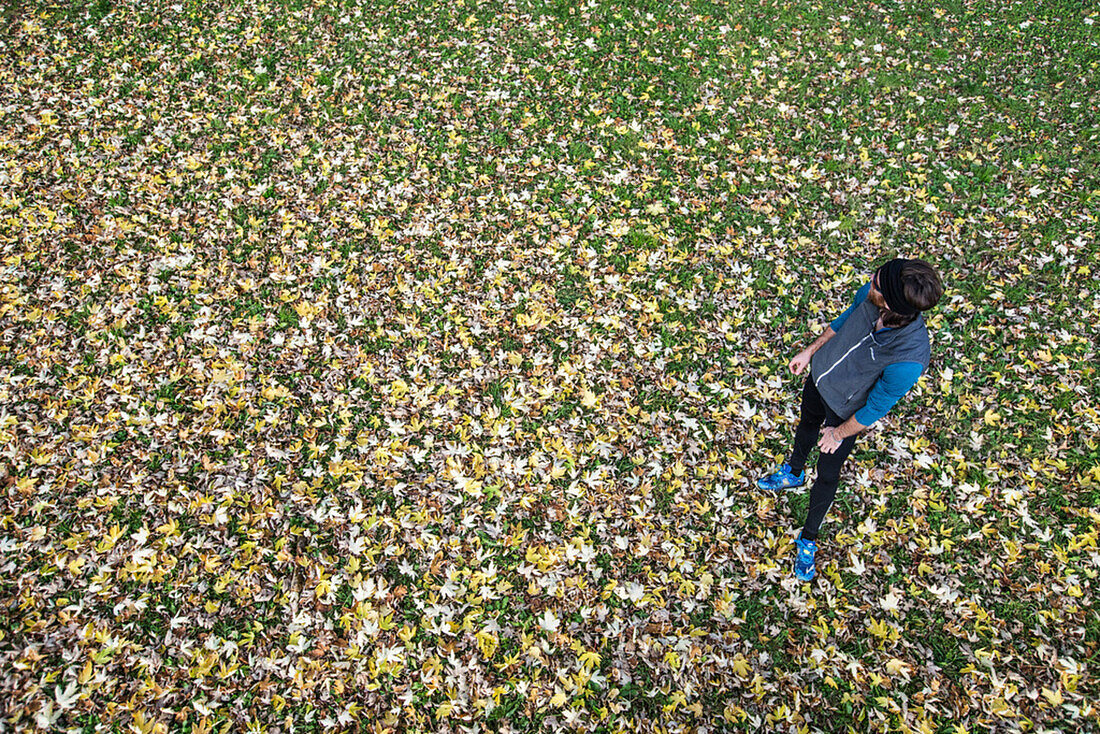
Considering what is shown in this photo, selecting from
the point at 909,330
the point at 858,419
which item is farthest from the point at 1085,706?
the point at 909,330

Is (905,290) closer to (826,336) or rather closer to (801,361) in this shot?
(826,336)

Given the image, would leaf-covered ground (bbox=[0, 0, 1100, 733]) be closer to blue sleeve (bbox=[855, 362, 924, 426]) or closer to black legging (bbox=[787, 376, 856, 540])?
black legging (bbox=[787, 376, 856, 540])

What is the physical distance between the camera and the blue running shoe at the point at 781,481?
5254 millimetres

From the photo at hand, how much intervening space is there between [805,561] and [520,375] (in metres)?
3.13

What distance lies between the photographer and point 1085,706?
4238mm

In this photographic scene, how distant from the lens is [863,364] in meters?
3.77

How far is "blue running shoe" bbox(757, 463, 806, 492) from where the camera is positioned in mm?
5254

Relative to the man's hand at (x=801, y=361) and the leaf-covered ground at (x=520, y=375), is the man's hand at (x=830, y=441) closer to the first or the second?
the man's hand at (x=801, y=361)

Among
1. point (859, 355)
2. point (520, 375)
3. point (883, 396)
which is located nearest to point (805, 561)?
point (883, 396)

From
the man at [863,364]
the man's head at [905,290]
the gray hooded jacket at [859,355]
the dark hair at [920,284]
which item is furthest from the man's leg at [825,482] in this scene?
the dark hair at [920,284]

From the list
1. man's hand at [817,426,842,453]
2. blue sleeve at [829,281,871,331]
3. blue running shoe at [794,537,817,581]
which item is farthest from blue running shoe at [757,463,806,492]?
blue sleeve at [829,281,871,331]

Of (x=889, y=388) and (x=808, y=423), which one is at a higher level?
(x=889, y=388)

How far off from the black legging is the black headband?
0.99m

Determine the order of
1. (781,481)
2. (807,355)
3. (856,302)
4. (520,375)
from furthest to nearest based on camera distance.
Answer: (520,375) < (781,481) < (807,355) < (856,302)
